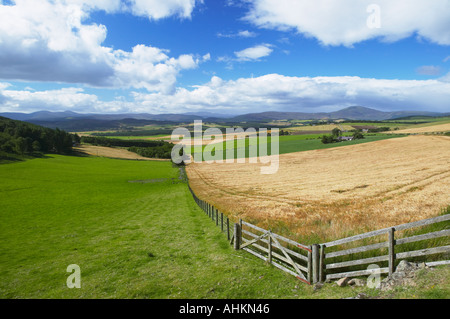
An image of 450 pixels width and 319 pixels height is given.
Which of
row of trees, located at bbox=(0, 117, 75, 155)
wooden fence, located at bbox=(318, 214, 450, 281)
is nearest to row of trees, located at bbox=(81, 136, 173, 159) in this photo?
row of trees, located at bbox=(0, 117, 75, 155)

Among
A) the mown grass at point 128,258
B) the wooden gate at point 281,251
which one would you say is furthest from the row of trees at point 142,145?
the wooden gate at point 281,251

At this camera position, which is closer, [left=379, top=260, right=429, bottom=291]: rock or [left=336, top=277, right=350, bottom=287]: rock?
[left=379, top=260, right=429, bottom=291]: rock

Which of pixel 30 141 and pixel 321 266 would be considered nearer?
pixel 321 266

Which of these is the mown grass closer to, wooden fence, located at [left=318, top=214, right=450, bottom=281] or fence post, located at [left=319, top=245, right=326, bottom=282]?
fence post, located at [left=319, top=245, right=326, bottom=282]

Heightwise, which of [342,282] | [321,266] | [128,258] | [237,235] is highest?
[321,266]

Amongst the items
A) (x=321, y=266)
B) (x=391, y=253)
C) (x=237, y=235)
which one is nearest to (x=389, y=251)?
(x=391, y=253)

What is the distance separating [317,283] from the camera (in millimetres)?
9719

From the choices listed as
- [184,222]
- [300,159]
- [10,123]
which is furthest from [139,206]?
[10,123]

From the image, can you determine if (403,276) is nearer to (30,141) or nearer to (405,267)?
(405,267)

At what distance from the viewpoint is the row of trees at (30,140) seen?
9462 centimetres

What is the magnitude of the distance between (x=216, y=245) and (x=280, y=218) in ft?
23.8

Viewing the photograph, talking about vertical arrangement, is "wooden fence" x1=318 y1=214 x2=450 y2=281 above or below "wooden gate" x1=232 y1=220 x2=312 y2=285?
above

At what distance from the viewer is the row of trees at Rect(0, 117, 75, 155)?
9462 centimetres

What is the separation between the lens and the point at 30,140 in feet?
344
